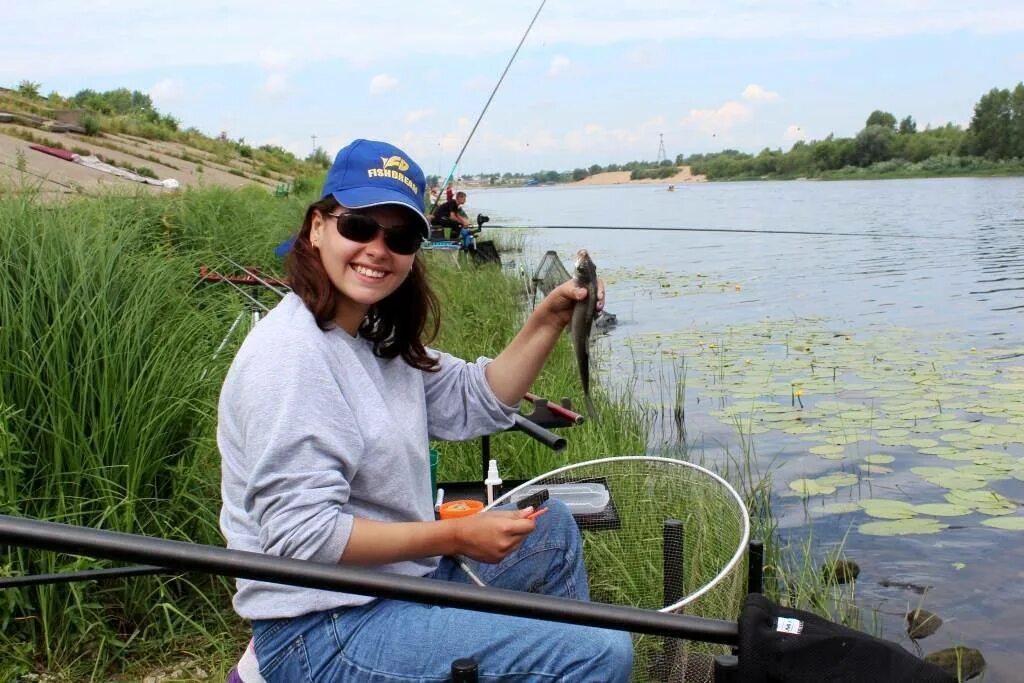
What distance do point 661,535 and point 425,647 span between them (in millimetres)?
1118

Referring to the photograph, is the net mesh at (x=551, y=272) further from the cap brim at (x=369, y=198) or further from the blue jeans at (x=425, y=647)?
the blue jeans at (x=425, y=647)

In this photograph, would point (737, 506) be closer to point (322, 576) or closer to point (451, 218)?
point (322, 576)

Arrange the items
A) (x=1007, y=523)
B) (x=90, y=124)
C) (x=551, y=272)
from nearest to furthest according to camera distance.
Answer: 1. (x=551, y=272)
2. (x=1007, y=523)
3. (x=90, y=124)

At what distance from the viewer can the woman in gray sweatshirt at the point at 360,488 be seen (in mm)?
1899

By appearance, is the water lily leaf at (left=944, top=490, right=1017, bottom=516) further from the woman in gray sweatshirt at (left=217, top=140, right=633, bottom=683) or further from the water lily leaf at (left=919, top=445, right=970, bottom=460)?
the woman in gray sweatshirt at (left=217, top=140, right=633, bottom=683)

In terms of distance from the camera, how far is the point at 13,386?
344cm

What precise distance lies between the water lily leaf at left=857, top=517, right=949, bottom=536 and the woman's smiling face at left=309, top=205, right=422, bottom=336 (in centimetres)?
421

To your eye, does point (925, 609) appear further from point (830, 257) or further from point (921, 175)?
point (921, 175)

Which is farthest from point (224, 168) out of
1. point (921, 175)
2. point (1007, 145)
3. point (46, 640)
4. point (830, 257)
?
point (1007, 145)

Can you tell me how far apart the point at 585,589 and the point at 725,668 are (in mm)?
909

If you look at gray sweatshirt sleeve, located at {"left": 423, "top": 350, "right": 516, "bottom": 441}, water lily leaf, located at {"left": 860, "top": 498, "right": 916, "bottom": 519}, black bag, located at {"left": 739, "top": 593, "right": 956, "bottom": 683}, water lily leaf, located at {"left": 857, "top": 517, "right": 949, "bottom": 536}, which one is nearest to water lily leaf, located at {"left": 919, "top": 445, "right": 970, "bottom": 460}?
water lily leaf, located at {"left": 860, "top": 498, "right": 916, "bottom": 519}

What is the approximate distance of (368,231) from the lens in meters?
2.21

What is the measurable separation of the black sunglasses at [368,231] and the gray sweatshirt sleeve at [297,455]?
0.34 metres

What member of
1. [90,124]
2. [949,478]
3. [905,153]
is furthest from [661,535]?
[905,153]
